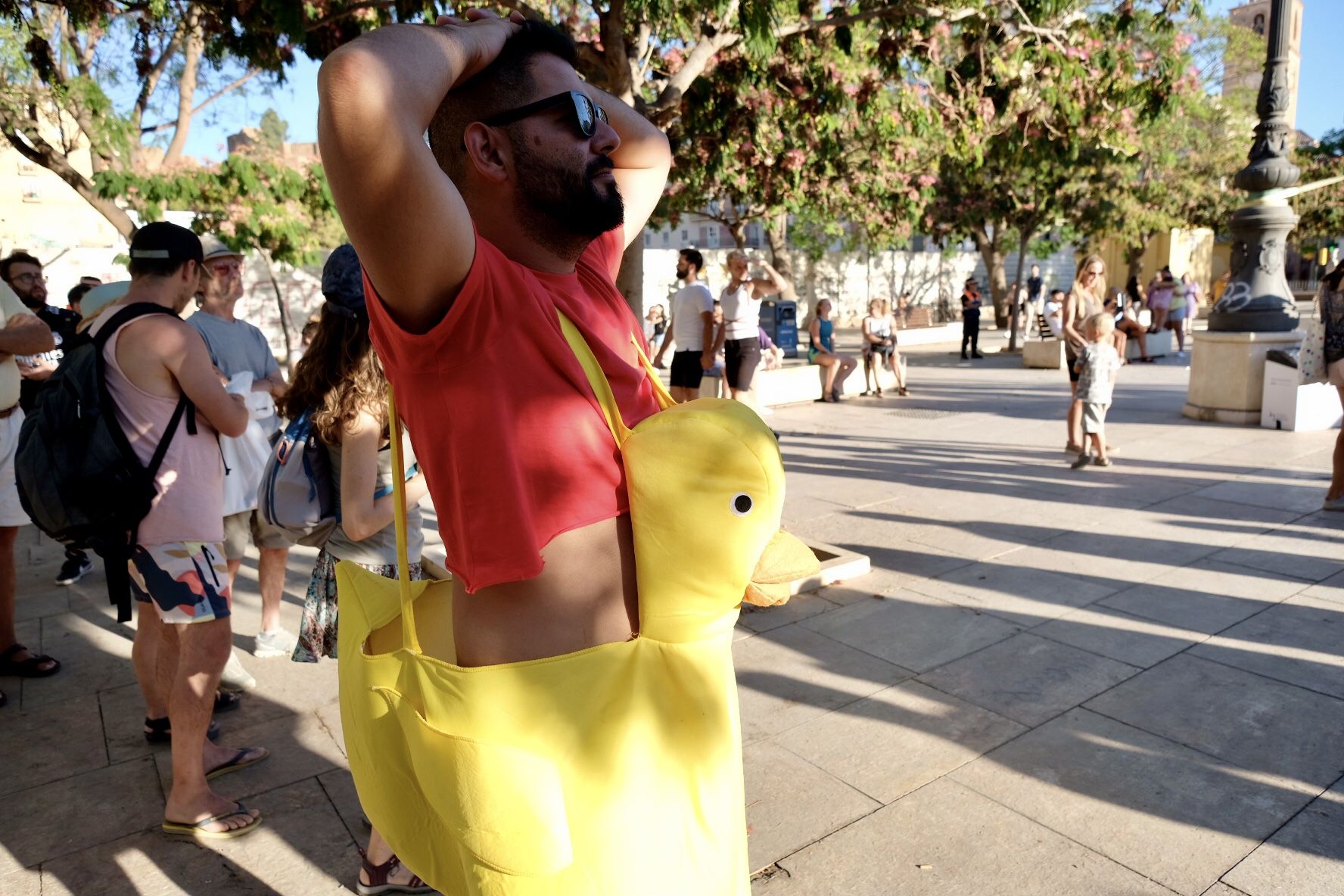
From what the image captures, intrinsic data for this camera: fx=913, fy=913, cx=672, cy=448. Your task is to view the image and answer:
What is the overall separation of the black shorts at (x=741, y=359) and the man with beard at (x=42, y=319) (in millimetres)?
5817

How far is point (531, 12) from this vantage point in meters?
5.38

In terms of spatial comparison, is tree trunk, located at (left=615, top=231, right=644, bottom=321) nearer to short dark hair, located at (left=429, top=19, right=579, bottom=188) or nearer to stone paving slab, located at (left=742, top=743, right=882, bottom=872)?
stone paving slab, located at (left=742, top=743, right=882, bottom=872)

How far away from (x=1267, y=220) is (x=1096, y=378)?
11.4ft

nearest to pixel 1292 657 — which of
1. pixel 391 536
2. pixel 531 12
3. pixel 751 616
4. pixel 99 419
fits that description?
pixel 751 616

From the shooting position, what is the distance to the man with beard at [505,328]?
3.89ft

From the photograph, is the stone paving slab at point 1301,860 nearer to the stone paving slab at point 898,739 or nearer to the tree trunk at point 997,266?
the stone paving slab at point 898,739

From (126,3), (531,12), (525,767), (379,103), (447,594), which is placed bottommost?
(525,767)

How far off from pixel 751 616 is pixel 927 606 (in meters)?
0.94

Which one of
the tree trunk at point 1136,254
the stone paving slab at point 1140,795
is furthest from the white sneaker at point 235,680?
the tree trunk at point 1136,254

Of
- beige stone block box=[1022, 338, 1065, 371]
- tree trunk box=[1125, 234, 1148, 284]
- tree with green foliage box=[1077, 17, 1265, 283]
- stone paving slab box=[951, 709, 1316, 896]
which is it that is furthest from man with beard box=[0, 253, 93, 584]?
tree trunk box=[1125, 234, 1148, 284]

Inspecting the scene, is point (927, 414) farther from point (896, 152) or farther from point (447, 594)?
point (447, 594)

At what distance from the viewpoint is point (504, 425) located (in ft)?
4.25

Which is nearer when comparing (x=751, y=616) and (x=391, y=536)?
(x=391, y=536)

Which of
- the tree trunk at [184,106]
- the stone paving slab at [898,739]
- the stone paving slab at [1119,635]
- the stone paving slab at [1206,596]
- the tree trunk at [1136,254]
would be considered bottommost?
the stone paving slab at [898,739]
